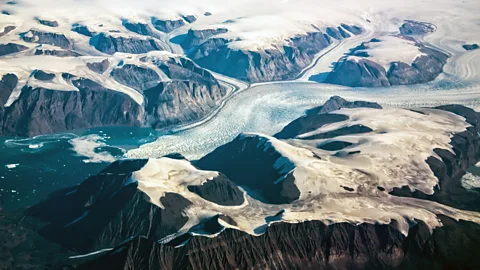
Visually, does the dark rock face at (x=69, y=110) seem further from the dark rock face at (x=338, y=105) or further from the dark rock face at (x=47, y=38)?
the dark rock face at (x=47, y=38)

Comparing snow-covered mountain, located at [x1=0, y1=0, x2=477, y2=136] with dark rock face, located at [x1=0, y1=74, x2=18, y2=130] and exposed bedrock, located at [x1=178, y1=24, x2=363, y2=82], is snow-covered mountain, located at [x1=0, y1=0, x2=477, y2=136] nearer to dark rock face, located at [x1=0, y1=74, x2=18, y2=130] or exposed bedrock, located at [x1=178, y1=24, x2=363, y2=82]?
dark rock face, located at [x1=0, y1=74, x2=18, y2=130]

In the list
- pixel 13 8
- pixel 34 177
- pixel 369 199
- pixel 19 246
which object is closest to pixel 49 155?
pixel 34 177

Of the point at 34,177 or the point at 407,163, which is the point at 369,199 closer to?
the point at 407,163

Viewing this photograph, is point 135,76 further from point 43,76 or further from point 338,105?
point 338,105

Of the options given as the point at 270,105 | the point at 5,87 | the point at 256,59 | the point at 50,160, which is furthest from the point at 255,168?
the point at 256,59

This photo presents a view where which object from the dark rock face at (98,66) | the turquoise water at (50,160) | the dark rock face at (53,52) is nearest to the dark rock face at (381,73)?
the dark rock face at (98,66)

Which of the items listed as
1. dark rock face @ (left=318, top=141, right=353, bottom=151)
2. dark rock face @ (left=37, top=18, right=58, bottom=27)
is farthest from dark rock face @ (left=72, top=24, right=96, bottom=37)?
dark rock face @ (left=318, top=141, right=353, bottom=151)

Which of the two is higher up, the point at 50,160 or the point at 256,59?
the point at 50,160
